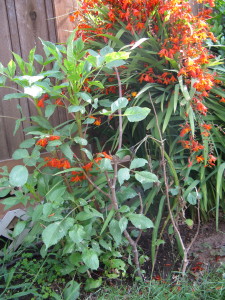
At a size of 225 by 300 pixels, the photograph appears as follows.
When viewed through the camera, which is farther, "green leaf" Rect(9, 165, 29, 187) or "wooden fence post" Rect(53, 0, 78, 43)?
"wooden fence post" Rect(53, 0, 78, 43)

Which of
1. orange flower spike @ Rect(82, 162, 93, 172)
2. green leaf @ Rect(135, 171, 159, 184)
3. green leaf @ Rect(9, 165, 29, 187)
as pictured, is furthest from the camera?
orange flower spike @ Rect(82, 162, 93, 172)

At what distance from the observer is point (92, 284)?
1796mm

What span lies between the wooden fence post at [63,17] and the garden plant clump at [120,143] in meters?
0.09

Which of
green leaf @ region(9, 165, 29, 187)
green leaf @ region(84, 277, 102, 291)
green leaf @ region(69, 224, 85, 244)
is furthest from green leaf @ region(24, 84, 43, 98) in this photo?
green leaf @ region(84, 277, 102, 291)

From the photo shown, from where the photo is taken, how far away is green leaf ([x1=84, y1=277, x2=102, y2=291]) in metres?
1.79

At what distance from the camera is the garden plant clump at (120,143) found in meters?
1.58

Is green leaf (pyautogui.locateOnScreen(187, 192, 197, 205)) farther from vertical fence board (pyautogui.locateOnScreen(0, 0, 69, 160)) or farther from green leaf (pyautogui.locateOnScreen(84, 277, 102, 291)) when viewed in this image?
vertical fence board (pyautogui.locateOnScreen(0, 0, 69, 160))

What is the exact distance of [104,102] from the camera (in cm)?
181

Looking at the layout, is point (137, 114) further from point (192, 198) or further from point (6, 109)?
point (6, 109)

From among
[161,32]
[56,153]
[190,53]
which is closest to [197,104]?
[190,53]

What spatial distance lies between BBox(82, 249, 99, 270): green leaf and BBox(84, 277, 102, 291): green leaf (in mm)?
268

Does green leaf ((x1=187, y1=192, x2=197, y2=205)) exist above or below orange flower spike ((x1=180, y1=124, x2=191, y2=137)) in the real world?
below

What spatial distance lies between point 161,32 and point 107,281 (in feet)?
4.94

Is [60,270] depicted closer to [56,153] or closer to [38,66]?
[56,153]
